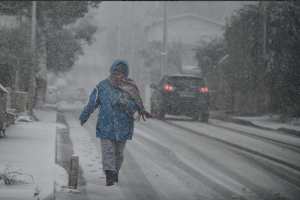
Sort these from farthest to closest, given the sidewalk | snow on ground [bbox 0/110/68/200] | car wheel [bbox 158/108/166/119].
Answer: car wheel [bbox 158/108/166/119]
the sidewalk
snow on ground [bbox 0/110/68/200]

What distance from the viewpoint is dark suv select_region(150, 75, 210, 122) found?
62.4 feet

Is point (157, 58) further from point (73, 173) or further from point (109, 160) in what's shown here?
point (73, 173)

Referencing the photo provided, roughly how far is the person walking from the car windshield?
1268cm

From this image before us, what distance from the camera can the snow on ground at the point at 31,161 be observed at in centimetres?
532

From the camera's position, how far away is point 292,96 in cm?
1875

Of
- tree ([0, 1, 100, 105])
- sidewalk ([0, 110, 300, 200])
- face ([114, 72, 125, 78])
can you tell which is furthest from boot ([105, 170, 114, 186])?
tree ([0, 1, 100, 105])

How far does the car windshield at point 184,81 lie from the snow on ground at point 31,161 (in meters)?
7.49

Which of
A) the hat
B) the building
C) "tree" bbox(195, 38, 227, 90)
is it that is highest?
the building

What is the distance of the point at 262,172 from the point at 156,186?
6.65 feet

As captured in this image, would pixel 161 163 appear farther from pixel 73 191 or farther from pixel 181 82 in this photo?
pixel 181 82

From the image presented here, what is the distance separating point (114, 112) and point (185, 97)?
12.6 meters

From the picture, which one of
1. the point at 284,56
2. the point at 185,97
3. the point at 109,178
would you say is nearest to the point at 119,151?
the point at 109,178

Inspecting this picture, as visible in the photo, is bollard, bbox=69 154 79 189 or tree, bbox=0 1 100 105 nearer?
bollard, bbox=69 154 79 189

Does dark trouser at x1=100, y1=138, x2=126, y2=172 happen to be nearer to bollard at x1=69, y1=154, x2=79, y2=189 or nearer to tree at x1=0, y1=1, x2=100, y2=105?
bollard at x1=69, y1=154, x2=79, y2=189
